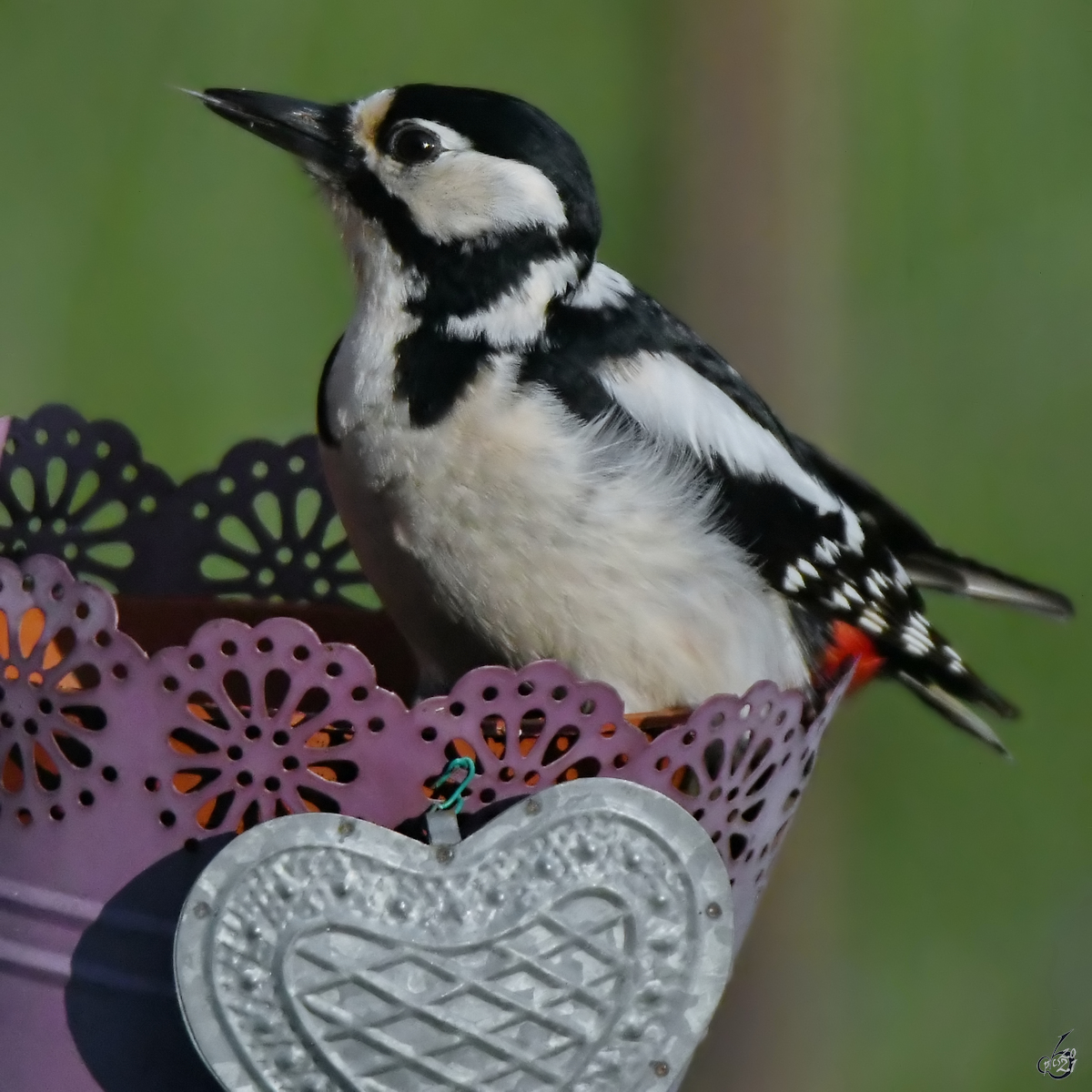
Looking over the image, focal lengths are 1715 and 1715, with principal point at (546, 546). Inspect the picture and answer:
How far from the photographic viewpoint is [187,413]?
8.16ft

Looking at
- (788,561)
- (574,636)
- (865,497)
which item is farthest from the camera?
(865,497)

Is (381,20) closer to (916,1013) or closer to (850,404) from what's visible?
(850,404)

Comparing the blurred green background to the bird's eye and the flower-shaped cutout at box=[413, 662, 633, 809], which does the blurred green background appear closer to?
the bird's eye

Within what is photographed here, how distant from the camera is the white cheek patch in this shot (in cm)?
132

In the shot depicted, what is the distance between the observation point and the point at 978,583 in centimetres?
156

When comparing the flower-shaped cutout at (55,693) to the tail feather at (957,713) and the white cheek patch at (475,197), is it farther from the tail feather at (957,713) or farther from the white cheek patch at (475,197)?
the tail feather at (957,713)

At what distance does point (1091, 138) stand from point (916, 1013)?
1.23 m

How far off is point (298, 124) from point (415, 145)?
96mm

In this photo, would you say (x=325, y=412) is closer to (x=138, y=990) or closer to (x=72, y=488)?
(x=72, y=488)

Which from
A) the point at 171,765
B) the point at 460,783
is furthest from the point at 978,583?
the point at 171,765

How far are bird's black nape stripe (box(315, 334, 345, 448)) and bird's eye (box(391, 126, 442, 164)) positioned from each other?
0.50 ft

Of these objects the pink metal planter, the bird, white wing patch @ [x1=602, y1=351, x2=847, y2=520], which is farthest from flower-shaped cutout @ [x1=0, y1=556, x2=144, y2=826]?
white wing patch @ [x1=602, y1=351, x2=847, y2=520]

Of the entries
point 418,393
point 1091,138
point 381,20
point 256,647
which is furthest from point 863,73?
point 256,647

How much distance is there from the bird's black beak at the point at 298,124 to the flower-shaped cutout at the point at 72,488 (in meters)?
0.31
